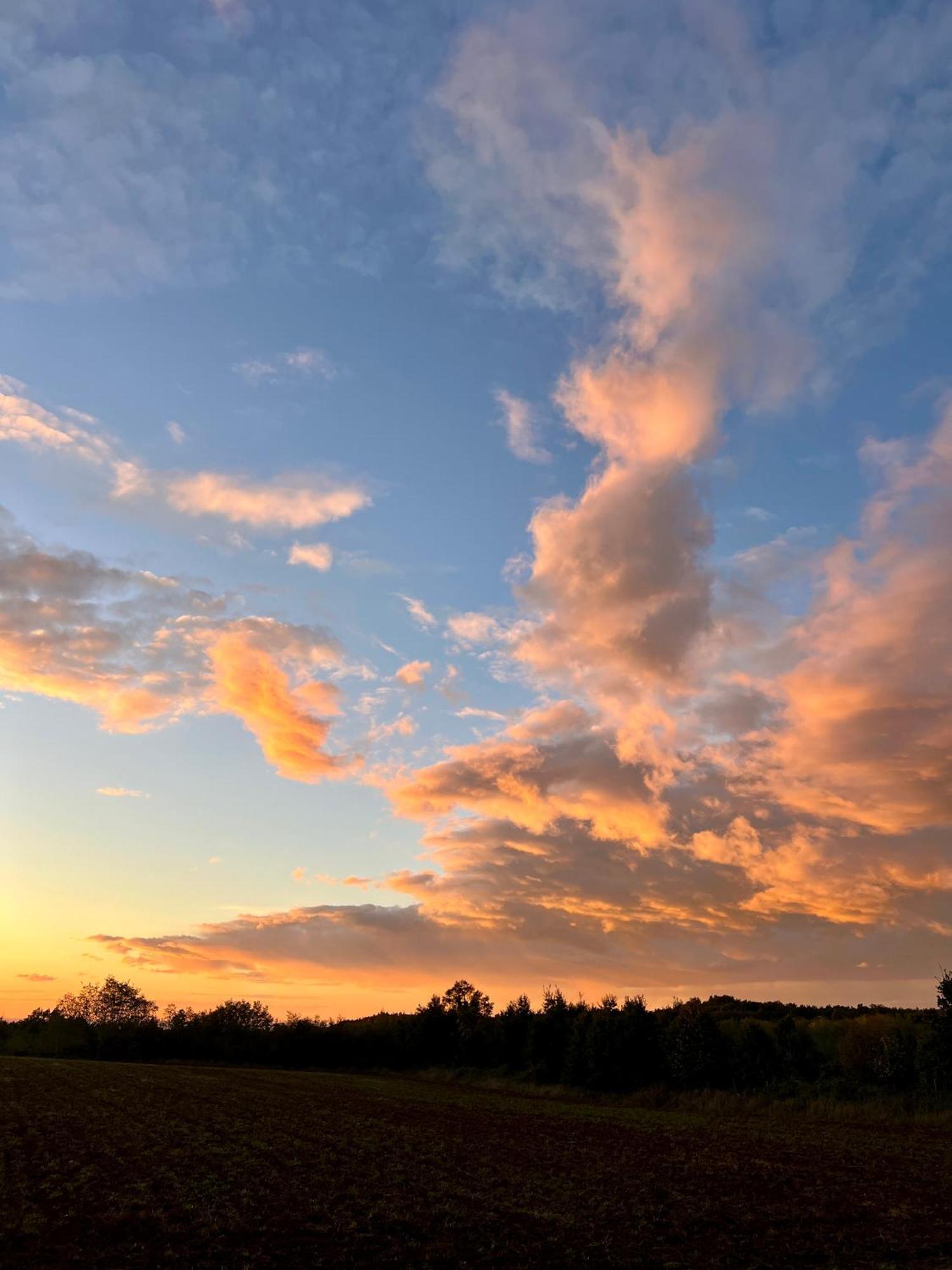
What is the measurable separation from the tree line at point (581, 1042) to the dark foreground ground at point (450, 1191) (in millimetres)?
13787

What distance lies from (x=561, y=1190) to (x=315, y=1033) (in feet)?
307

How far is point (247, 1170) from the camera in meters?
24.6

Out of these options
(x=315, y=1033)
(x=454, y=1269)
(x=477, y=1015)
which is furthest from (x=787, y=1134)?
(x=315, y=1033)

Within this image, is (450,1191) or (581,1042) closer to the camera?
(450,1191)

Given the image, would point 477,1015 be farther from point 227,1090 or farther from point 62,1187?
point 62,1187

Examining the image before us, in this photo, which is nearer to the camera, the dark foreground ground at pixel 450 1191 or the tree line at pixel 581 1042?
the dark foreground ground at pixel 450 1191

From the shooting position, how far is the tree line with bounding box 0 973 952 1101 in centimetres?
5575

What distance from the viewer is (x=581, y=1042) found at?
233ft

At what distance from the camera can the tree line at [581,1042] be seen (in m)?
55.8

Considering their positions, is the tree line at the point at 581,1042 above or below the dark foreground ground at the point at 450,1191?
above

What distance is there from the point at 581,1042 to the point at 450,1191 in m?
52.8

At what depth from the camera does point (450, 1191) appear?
22719 mm

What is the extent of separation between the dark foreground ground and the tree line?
45.2 feet

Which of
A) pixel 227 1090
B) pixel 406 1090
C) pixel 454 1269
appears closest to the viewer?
pixel 454 1269
